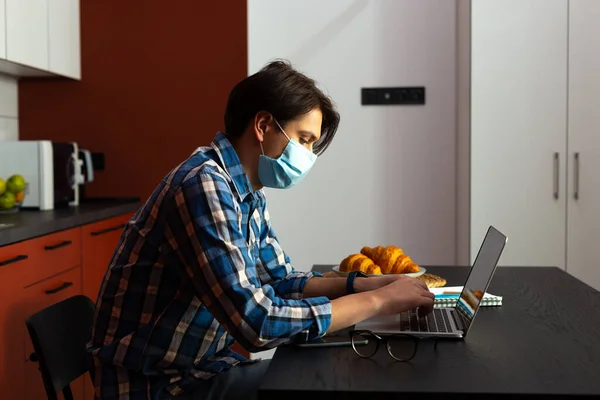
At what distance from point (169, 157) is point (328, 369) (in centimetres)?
272

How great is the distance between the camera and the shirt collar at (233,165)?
1561 mm

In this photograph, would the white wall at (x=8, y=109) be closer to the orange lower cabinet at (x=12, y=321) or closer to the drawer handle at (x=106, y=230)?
the drawer handle at (x=106, y=230)

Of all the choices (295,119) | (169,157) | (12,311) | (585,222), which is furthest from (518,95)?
(12,311)

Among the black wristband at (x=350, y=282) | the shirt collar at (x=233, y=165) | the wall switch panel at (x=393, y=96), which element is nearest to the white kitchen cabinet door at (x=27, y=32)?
the wall switch panel at (x=393, y=96)

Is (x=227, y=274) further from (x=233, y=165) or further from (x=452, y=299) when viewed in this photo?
(x=452, y=299)

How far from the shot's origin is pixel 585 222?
335cm

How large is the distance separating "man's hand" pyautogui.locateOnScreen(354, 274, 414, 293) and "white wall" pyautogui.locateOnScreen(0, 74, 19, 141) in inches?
96.9

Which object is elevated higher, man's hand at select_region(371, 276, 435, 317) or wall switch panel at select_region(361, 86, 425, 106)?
wall switch panel at select_region(361, 86, 425, 106)

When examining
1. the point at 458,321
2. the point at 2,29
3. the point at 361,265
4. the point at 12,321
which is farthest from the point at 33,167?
the point at 458,321

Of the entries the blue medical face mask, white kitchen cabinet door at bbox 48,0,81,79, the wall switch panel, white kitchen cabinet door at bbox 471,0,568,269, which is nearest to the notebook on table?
the blue medical face mask

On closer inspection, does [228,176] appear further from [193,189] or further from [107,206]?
[107,206]

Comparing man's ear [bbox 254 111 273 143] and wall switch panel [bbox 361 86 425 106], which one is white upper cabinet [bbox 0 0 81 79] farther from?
man's ear [bbox 254 111 273 143]

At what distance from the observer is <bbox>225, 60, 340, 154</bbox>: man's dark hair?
62.5 inches

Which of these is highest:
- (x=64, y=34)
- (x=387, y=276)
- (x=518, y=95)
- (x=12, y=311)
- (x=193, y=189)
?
(x=64, y=34)
